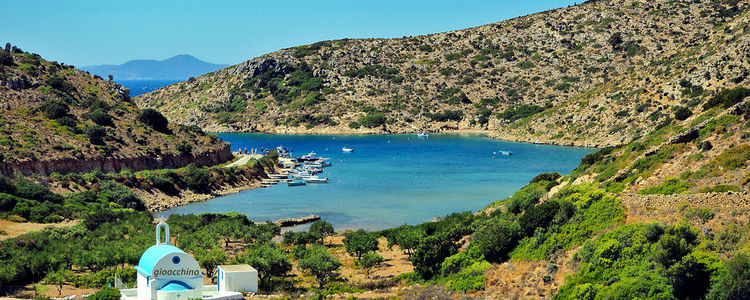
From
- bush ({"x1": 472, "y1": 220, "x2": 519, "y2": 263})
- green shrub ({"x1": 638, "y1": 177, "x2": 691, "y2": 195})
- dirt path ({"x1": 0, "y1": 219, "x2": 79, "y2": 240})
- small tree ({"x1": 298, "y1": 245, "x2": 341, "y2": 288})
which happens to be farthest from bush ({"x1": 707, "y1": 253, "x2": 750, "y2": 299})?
dirt path ({"x1": 0, "y1": 219, "x2": 79, "y2": 240})

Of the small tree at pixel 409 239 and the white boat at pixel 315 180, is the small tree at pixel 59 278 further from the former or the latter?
the white boat at pixel 315 180

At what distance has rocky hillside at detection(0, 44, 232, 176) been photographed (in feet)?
243

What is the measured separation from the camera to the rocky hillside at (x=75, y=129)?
7400cm

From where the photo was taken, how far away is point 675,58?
4857 inches

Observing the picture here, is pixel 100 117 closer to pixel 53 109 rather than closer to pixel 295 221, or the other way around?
pixel 53 109

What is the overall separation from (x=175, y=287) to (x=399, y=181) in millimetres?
71336

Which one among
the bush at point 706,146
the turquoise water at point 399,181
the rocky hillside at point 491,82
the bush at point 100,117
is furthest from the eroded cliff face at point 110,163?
the rocky hillside at point 491,82

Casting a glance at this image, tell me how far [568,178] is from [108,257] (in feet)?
96.9

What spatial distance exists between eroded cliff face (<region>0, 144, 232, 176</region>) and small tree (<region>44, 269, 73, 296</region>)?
37.6 metres

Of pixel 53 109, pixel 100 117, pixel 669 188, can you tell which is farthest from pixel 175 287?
pixel 100 117

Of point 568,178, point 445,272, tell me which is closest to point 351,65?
point 568,178

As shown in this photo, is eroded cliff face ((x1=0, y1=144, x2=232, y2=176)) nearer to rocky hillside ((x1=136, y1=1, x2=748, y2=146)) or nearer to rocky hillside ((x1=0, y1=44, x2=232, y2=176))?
rocky hillside ((x1=0, y1=44, x2=232, y2=176))

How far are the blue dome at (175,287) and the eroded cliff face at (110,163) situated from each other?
161ft

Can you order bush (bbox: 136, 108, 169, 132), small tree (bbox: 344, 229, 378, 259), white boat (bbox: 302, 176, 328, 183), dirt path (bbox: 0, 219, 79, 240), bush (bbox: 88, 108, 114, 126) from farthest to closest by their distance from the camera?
white boat (bbox: 302, 176, 328, 183), bush (bbox: 136, 108, 169, 132), bush (bbox: 88, 108, 114, 126), dirt path (bbox: 0, 219, 79, 240), small tree (bbox: 344, 229, 378, 259)
